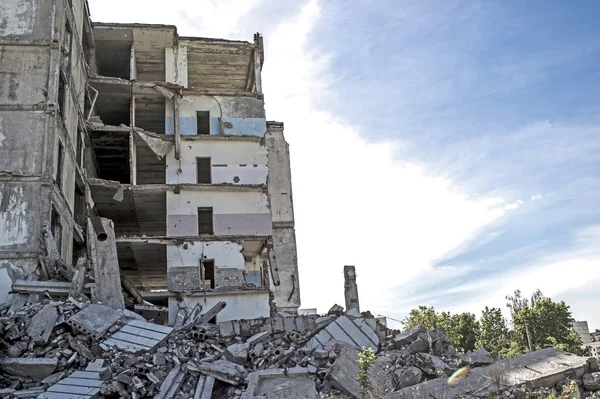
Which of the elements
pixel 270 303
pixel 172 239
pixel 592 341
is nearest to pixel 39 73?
pixel 172 239

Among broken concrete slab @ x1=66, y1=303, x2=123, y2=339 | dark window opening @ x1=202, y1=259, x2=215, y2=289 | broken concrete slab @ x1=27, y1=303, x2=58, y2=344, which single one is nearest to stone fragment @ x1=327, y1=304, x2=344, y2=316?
broken concrete slab @ x1=66, y1=303, x2=123, y2=339

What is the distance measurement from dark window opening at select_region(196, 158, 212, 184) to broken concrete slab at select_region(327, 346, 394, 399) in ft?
46.0

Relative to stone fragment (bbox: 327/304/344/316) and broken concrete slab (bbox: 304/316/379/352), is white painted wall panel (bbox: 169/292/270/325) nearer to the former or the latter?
stone fragment (bbox: 327/304/344/316)

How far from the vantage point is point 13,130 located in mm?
19000

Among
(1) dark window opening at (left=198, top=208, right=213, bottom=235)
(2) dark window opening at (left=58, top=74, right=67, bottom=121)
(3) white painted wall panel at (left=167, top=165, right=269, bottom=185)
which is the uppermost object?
(2) dark window opening at (left=58, top=74, right=67, bottom=121)

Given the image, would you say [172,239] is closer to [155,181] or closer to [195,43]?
[155,181]

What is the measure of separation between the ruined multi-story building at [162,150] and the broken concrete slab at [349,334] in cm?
747

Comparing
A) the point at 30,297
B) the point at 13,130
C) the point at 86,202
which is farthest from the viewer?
the point at 86,202

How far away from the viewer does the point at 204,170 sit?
27.1 metres

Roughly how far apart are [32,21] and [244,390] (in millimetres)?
14252

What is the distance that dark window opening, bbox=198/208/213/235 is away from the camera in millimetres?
26447

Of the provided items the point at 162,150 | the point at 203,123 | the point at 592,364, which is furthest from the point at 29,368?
the point at 203,123

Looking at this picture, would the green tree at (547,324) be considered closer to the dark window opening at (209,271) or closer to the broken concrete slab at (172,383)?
the dark window opening at (209,271)

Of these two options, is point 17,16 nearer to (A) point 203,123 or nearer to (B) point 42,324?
(A) point 203,123
